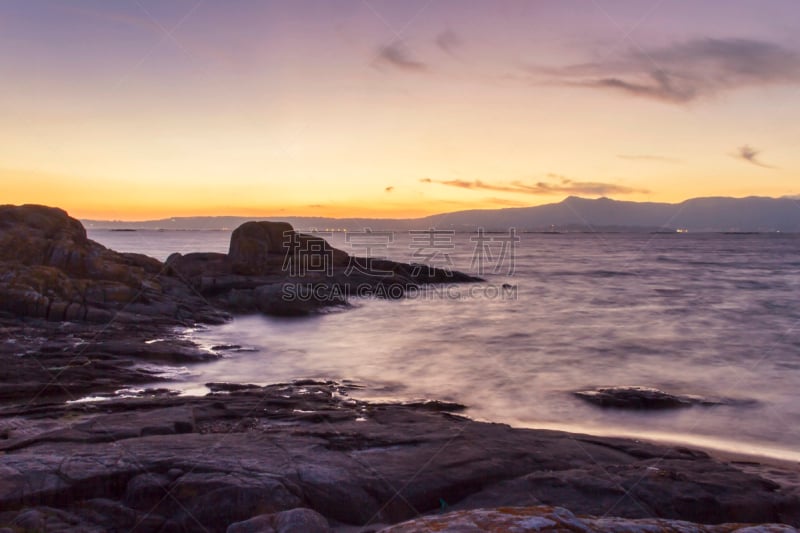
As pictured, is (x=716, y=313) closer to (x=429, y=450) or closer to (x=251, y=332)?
(x=251, y=332)

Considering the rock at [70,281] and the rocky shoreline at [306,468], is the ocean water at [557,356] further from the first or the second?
the rock at [70,281]

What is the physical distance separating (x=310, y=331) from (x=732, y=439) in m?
17.8

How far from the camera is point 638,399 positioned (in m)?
13.3

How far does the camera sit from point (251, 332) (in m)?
24.0

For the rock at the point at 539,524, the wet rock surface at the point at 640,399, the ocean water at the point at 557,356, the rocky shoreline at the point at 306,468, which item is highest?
the rock at the point at 539,524

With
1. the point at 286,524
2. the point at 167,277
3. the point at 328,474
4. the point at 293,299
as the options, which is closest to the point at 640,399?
the point at 328,474

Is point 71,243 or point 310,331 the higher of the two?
point 71,243

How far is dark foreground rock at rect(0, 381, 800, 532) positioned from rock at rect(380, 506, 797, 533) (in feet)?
5.87

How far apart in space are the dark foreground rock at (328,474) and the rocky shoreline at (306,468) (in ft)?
0.07

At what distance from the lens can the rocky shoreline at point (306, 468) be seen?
5.75 metres

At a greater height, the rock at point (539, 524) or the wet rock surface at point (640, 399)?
the rock at point (539, 524)

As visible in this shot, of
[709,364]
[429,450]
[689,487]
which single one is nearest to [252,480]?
[429,450]

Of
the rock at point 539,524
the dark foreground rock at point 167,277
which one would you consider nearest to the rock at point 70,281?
the dark foreground rock at point 167,277

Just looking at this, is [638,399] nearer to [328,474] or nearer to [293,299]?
[328,474]
